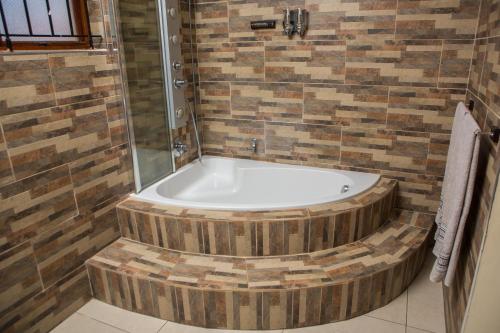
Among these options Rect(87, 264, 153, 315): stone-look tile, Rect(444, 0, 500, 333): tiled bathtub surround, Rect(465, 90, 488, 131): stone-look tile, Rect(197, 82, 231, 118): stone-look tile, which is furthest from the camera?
Rect(197, 82, 231, 118): stone-look tile

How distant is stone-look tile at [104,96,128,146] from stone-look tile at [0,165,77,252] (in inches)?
14.4

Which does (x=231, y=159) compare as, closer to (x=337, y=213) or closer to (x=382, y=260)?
(x=337, y=213)

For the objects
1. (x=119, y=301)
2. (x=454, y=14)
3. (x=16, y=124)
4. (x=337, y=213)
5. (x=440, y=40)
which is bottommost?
(x=119, y=301)

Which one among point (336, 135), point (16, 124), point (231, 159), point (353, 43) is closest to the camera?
point (16, 124)

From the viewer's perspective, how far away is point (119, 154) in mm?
2160

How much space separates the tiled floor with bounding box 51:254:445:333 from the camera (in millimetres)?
1796

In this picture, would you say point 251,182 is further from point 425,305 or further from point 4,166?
point 4,166

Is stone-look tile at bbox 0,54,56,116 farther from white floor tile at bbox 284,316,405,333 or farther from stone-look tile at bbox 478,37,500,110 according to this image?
stone-look tile at bbox 478,37,500,110

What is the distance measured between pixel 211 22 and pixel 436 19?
1499mm

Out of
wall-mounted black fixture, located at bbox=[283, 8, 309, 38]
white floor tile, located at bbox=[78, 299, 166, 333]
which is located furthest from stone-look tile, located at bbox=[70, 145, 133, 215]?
wall-mounted black fixture, located at bbox=[283, 8, 309, 38]

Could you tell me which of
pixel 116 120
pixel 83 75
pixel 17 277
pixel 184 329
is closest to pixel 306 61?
pixel 116 120

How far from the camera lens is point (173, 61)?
2.38 m

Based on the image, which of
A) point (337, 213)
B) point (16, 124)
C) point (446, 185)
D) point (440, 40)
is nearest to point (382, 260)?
point (337, 213)

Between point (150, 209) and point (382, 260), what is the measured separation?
4.41ft
